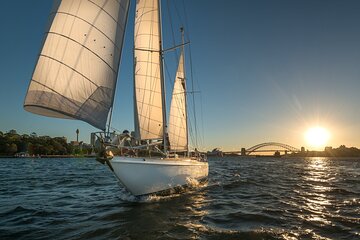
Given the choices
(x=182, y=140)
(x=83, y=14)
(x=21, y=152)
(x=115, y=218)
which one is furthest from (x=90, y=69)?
(x=21, y=152)

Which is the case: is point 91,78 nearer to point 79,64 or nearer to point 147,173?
point 79,64

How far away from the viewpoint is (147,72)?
1973 cm

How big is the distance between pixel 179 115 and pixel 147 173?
53.0 ft

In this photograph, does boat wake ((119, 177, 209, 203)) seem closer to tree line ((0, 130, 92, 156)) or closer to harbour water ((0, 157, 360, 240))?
harbour water ((0, 157, 360, 240))

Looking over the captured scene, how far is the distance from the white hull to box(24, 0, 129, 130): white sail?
3.00 meters

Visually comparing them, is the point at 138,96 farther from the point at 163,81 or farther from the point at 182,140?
the point at 182,140

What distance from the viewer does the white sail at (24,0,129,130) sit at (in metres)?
→ 10.6

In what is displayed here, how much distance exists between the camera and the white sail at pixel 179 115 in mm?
29016

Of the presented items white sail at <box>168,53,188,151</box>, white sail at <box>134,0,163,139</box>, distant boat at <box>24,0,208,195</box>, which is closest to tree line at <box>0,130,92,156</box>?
white sail at <box>168,53,188,151</box>

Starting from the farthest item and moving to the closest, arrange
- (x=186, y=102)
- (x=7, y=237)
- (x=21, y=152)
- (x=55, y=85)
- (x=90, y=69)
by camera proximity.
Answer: (x=21, y=152), (x=186, y=102), (x=90, y=69), (x=55, y=85), (x=7, y=237)

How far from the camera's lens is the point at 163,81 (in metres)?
18.8

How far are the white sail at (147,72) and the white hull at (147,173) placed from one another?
3.27 m

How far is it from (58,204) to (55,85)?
24.2 ft

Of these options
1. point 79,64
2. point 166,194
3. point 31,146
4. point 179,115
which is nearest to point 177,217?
point 166,194
